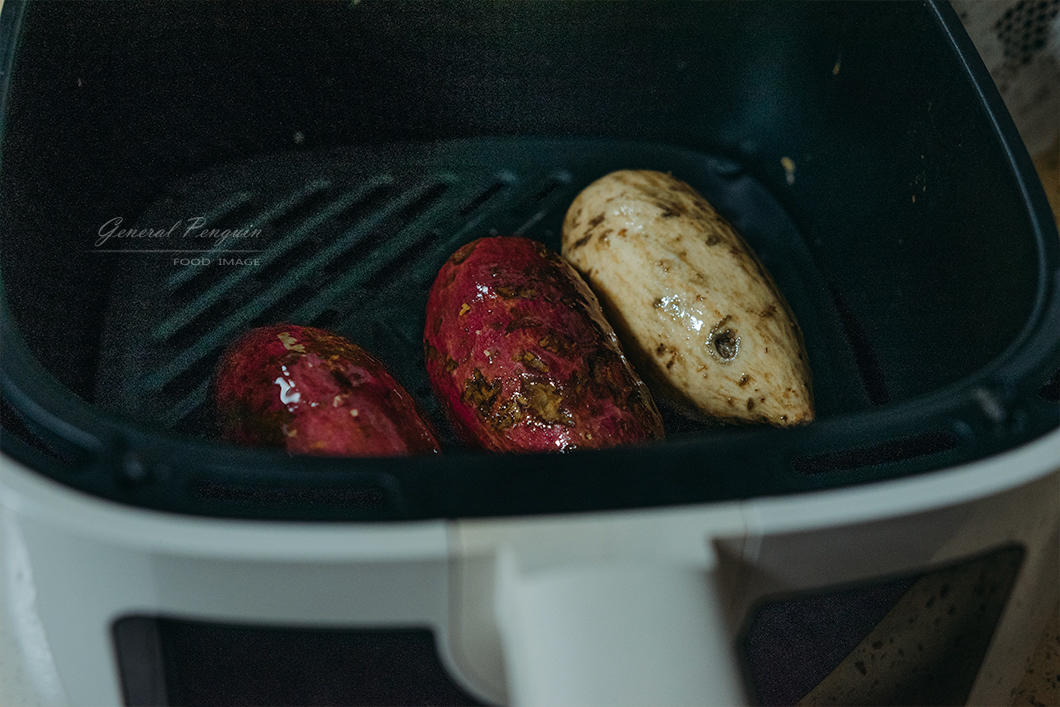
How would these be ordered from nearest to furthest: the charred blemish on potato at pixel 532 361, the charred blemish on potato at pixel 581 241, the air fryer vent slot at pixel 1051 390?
the air fryer vent slot at pixel 1051 390, the charred blemish on potato at pixel 532 361, the charred blemish on potato at pixel 581 241

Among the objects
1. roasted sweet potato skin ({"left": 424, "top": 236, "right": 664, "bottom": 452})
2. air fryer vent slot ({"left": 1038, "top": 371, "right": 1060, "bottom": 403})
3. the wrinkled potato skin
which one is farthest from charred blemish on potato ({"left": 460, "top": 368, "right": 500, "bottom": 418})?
air fryer vent slot ({"left": 1038, "top": 371, "right": 1060, "bottom": 403})

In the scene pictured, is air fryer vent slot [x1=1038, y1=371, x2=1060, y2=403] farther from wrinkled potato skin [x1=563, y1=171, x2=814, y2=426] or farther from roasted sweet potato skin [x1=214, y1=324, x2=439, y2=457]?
roasted sweet potato skin [x1=214, y1=324, x2=439, y2=457]

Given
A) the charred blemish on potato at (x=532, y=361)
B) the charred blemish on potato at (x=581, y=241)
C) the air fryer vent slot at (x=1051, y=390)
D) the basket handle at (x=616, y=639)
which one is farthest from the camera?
the charred blemish on potato at (x=581, y=241)

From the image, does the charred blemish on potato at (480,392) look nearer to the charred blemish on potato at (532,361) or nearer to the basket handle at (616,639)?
the charred blemish on potato at (532,361)

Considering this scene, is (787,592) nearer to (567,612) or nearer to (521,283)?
(567,612)

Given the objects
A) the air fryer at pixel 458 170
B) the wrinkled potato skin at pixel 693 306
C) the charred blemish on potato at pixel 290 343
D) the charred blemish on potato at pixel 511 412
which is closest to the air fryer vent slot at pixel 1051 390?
the air fryer at pixel 458 170

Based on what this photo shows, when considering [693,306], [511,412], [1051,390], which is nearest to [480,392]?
[511,412]

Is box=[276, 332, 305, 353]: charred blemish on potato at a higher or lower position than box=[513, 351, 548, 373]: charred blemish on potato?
lower
